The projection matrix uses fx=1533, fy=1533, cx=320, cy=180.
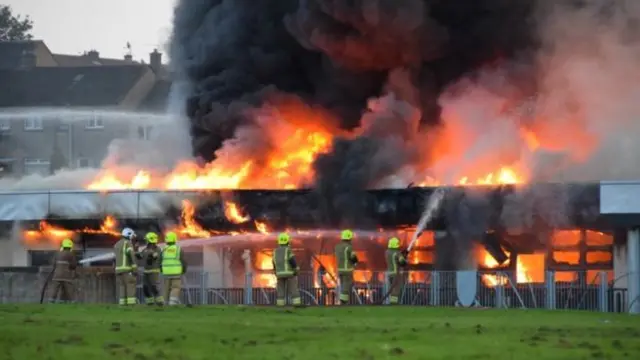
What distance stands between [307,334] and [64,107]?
66572 millimetres

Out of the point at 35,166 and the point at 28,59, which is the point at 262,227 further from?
the point at 28,59

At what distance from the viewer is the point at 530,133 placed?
50.8 m

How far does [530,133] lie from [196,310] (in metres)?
20.8

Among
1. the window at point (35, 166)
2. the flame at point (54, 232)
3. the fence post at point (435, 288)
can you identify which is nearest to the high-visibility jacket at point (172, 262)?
the fence post at point (435, 288)

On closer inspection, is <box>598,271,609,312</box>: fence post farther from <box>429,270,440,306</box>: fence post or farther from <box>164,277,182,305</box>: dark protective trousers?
<box>164,277,182,305</box>: dark protective trousers

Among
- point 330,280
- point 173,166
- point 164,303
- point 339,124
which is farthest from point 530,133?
point 164,303

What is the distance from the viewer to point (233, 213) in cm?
4859

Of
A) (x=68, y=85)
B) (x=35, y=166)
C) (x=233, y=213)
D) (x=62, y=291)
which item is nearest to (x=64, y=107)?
(x=68, y=85)

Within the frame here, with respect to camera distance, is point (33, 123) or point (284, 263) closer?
point (284, 263)

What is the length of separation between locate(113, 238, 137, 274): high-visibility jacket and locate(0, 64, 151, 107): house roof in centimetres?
5182

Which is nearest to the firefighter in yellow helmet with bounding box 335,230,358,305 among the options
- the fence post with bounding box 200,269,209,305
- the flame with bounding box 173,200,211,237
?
the fence post with bounding box 200,269,209,305

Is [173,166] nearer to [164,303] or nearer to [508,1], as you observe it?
[508,1]

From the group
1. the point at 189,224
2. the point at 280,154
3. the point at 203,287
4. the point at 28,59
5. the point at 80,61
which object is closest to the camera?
the point at 203,287

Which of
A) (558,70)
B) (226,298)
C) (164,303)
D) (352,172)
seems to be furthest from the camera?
(558,70)
